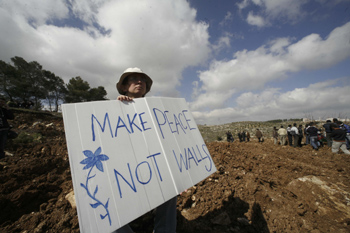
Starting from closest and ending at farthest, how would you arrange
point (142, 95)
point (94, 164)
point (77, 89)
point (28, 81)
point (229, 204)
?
point (94, 164) < point (142, 95) < point (229, 204) < point (28, 81) < point (77, 89)

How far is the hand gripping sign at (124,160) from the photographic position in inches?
38.2

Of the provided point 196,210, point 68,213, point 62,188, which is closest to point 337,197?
point 196,210

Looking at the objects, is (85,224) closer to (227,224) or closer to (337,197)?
(227,224)

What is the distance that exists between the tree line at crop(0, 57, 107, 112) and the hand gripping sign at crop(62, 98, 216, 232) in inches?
1055

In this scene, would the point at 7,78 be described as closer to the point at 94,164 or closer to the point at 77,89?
the point at 77,89

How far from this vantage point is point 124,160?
1.15 meters

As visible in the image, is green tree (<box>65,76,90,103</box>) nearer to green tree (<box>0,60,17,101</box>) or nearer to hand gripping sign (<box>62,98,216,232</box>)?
green tree (<box>0,60,17,101</box>)

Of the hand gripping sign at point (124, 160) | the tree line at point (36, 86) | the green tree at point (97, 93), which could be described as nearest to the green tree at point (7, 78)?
the tree line at point (36, 86)

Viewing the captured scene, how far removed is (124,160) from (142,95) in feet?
3.40

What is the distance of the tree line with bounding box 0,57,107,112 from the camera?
20.0m

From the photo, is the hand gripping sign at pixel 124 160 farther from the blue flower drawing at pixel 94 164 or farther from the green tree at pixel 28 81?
the green tree at pixel 28 81

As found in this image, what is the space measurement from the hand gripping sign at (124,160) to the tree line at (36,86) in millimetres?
26800

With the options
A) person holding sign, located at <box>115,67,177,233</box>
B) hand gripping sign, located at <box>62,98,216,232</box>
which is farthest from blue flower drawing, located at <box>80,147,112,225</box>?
person holding sign, located at <box>115,67,177,233</box>

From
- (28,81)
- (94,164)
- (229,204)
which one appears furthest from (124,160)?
(28,81)
